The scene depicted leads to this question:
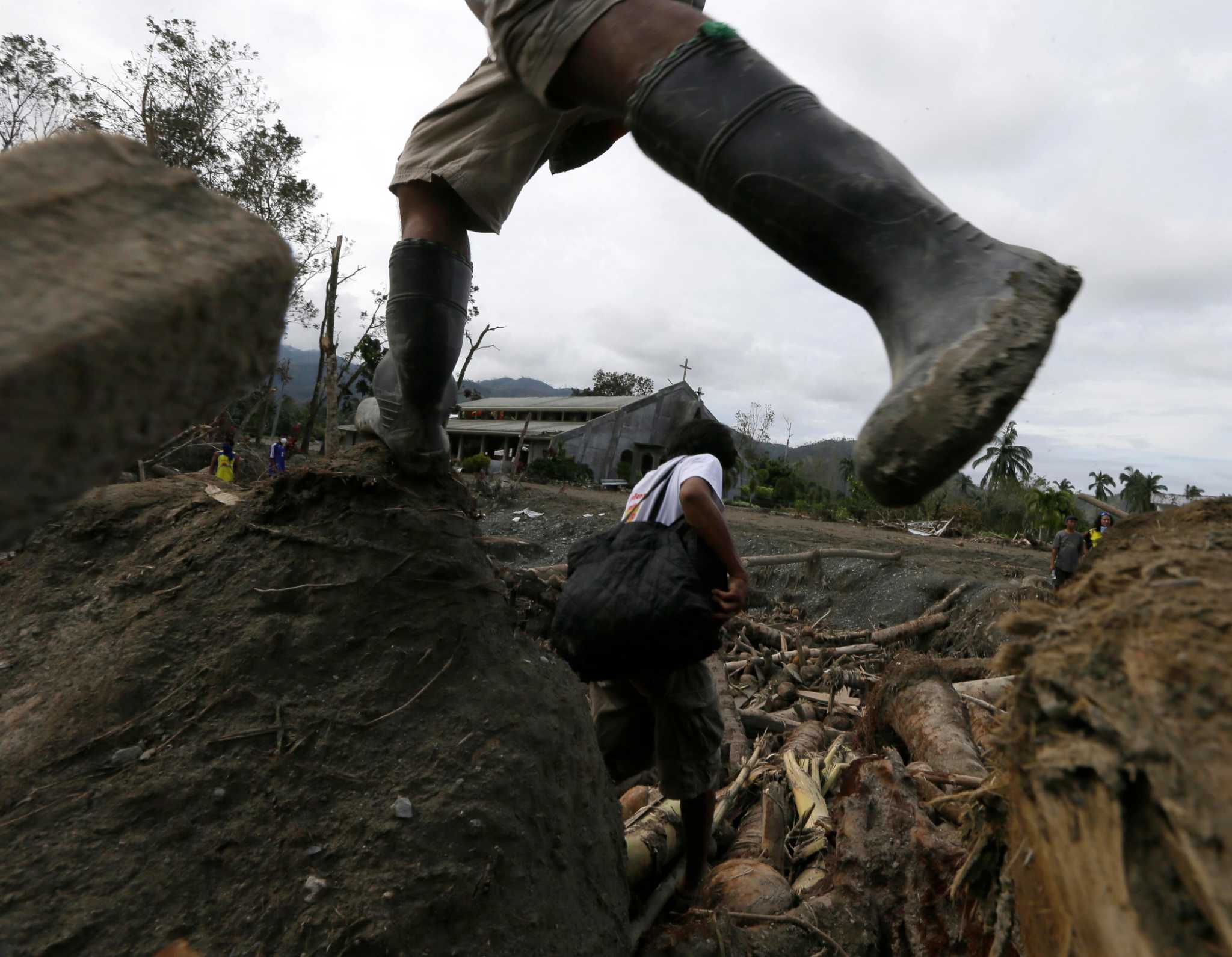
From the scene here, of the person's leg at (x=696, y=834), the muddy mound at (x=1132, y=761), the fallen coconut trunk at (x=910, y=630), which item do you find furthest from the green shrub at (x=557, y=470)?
the muddy mound at (x=1132, y=761)

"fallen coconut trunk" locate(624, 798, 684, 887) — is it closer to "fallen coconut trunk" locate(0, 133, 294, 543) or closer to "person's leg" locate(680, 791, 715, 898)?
"person's leg" locate(680, 791, 715, 898)

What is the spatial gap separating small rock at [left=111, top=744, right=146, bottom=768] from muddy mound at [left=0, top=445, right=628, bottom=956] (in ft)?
0.04

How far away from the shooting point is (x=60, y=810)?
1.15m

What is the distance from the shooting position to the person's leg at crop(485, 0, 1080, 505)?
0.89 metres

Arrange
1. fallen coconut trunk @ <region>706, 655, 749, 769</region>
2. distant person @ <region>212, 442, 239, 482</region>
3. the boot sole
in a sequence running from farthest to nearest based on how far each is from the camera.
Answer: distant person @ <region>212, 442, 239, 482</region>, fallen coconut trunk @ <region>706, 655, 749, 769</region>, the boot sole

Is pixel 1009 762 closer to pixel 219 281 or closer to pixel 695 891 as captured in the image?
pixel 219 281

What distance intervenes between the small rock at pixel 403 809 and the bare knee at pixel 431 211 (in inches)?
49.6

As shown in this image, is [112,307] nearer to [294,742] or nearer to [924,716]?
[294,742]

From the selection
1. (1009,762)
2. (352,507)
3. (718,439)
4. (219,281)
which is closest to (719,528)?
(718,439)

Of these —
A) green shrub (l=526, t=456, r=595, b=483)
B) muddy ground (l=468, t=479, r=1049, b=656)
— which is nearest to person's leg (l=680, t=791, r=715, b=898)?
muddy ground (l=468, t=479, r=1049, b=656)

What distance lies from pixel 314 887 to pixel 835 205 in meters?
1.31

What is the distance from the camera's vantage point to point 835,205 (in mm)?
1012

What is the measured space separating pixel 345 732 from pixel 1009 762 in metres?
1.15

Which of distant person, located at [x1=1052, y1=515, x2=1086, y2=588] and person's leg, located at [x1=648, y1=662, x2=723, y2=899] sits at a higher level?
distant person, located at [x1=1052, y1=515, x2=1086, y2=588]
